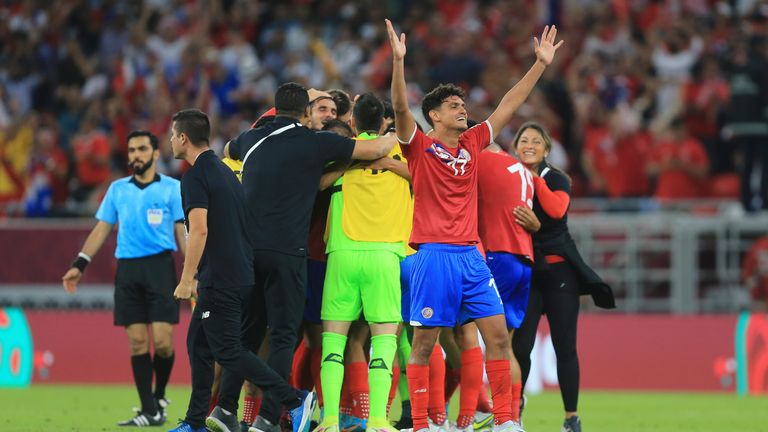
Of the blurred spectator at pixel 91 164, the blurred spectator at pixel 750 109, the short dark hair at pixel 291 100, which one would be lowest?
the short dark hair at pixel 291 100

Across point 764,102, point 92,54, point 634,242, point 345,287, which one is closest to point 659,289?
point 634,242

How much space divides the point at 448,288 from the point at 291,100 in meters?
1.94

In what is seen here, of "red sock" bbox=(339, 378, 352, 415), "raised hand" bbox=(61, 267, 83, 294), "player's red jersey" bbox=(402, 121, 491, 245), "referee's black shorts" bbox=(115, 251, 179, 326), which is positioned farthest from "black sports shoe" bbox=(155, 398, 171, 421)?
"player's red jersey" bbox=(402, 121, 491, 245)

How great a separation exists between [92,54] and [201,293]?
1622 centimetres

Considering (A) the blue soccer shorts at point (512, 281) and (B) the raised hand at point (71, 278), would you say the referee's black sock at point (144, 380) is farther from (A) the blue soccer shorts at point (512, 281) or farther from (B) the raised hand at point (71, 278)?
(A) the blue soccer shorts at point (512, 281)

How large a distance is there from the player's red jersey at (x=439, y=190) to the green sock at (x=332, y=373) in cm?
100

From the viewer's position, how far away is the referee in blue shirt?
12914 mm

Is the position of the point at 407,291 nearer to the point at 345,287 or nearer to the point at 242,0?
the point at 345,287

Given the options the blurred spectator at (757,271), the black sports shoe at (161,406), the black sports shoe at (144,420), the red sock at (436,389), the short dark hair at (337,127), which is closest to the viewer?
the red sock at (436,389)

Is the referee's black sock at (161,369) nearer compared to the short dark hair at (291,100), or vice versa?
the short dark hair at (291,100)

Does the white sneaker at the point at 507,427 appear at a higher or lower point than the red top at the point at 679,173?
lower

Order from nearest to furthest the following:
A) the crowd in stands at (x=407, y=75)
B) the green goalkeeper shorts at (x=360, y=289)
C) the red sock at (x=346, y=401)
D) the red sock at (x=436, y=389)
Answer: the green goalkeeper shorts at (x=360, y=289)
the red sock at (x=436, y=389)
the red sock at (x=346, y=401)
the crowd in stands at (x=407, y=75)

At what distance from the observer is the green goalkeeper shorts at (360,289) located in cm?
1046

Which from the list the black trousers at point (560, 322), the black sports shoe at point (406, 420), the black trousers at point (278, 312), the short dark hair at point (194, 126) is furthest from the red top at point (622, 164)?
the short dark hair at point (194, 126)
